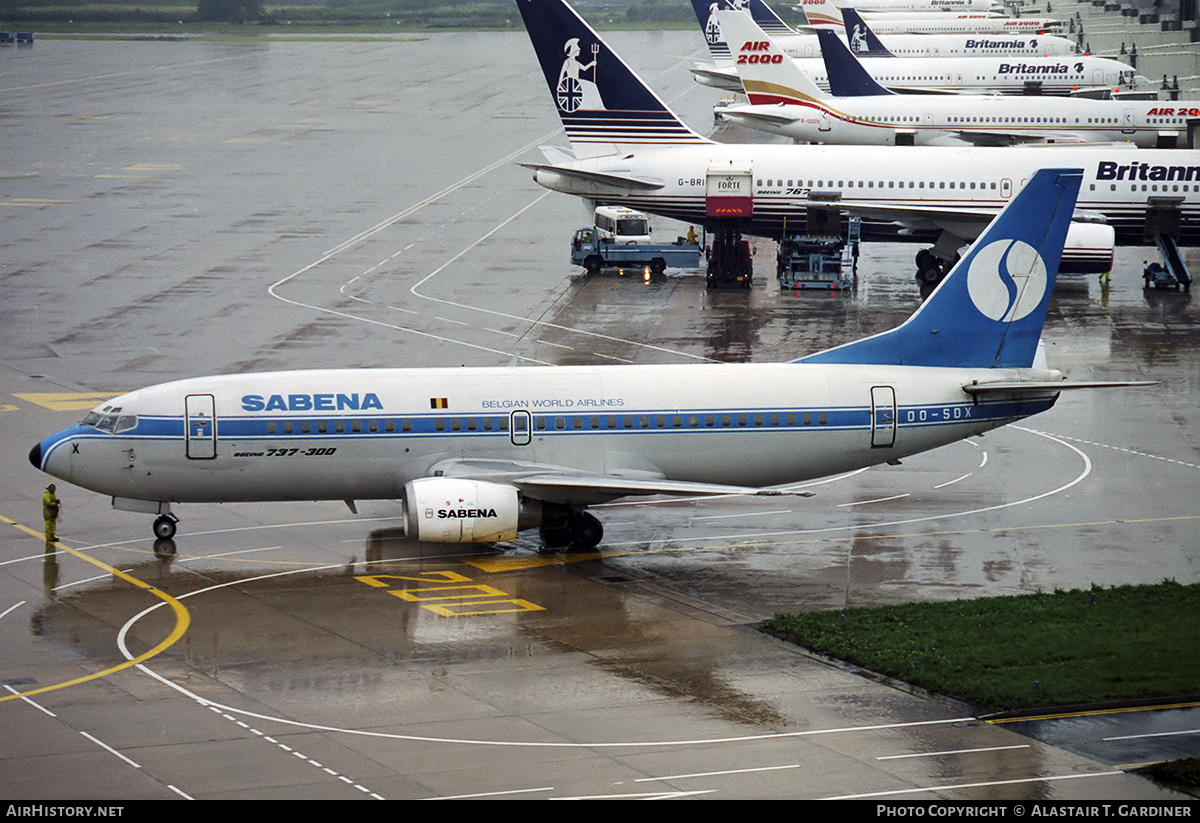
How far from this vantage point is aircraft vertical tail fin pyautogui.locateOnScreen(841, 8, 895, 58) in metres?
150

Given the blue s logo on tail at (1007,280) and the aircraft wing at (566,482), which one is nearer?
the aircraft wing at (566,482)

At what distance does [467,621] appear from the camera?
3234 centimetres

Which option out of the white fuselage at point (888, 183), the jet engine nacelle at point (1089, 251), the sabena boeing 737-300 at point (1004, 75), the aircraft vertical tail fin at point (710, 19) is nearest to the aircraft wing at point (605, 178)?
the white fuselage at point (888, 183)

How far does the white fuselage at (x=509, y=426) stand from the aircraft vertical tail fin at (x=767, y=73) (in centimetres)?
6431

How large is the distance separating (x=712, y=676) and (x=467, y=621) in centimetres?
582

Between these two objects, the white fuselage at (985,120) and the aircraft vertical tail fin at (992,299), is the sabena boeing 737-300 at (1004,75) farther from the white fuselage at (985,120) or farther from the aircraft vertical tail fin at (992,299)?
the aircraft vertical tail fin at (992,299)

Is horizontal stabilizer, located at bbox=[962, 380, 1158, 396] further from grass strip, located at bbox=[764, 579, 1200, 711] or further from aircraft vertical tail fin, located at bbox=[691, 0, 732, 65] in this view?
aircraft vertical tail fin, located at bbox=[691, 0, 732, 65]

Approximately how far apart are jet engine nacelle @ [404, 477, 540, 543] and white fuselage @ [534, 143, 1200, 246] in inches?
1454

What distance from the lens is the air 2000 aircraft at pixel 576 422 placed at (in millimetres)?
36375

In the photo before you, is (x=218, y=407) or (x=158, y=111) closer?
(x=218, y=407)

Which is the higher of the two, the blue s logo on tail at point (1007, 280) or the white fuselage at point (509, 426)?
the blue s logo on tail at point (1007, 280)

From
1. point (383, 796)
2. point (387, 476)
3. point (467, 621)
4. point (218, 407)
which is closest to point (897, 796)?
point (383, 796)

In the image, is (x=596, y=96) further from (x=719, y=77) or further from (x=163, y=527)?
(x=719, y=77)
